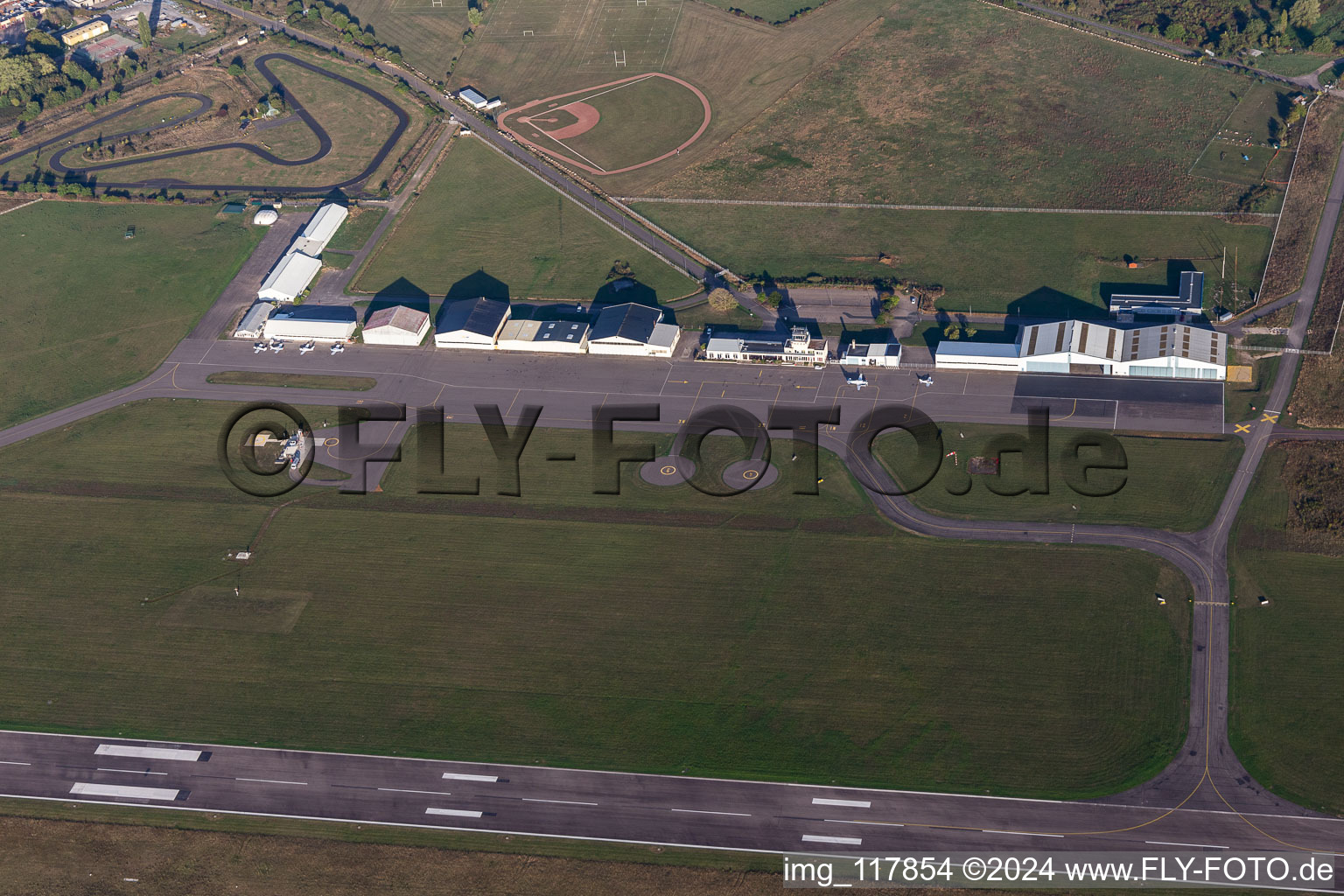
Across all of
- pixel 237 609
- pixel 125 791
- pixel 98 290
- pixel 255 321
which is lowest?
pixel 125 791

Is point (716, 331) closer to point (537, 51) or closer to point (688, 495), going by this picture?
point (688, 495)

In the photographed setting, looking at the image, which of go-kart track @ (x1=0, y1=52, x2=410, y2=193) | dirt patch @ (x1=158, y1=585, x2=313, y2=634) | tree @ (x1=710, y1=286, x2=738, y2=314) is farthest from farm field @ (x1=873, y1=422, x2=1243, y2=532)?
go-kart track @ (x1=0, y1=52, x2=410, y2=193)

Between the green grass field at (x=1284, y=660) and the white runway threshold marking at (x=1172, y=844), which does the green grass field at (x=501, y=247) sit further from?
the white runway threshold marking at (x=1172, y=844)

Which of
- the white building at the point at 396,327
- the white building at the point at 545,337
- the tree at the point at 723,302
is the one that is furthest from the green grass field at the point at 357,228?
the tree at the point at 723,302

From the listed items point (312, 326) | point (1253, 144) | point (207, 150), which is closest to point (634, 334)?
point (312, 326)

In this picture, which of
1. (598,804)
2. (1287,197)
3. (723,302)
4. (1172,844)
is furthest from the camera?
(1287,197)

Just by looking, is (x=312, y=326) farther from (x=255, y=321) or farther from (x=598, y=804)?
(x=598, y=804)

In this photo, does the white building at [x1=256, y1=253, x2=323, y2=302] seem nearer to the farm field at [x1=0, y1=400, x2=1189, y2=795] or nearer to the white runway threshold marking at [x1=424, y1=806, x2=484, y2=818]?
the farm field at [x1=0, y1=400, x2=1189, y2=795]

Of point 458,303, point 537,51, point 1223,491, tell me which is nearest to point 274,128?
point 537,51
